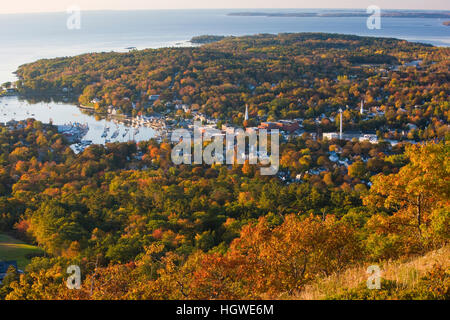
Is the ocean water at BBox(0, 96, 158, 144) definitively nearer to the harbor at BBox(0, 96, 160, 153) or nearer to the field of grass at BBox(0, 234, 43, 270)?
the harbor at BBox(0, 96, 160, 153)

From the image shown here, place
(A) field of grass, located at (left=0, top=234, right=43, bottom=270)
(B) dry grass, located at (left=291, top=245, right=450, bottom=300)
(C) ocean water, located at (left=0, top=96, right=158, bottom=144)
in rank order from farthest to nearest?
(C) ocean water, located at (left=0, top=96, right=158, bottom=144)
(A) field of grass, located at (left=0, top=234, right=43, bottom=270)
(B) dry grass, located at (left=291, top=245, right=450, bottom=300)

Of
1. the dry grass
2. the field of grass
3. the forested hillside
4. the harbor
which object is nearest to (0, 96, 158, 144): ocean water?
the harbor

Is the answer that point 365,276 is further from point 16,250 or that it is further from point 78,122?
point 78,122

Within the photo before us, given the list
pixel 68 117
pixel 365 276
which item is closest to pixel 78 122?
pixel 68 117

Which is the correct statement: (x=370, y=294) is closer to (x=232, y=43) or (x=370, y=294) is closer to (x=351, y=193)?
(x=351, y=193)

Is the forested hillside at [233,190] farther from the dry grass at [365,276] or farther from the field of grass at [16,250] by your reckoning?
the field of grass at [16,250]

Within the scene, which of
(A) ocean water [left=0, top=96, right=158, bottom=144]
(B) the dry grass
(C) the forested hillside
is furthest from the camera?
(A) ocean water [left=0, top=96, right=158, bottom=144]
